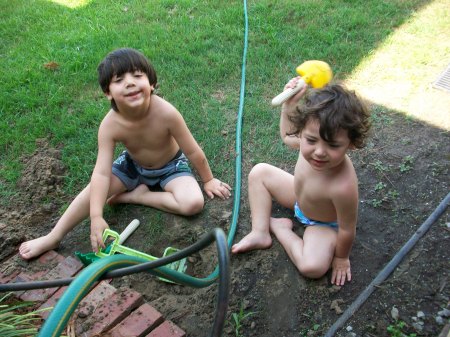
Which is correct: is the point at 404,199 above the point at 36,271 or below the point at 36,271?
below

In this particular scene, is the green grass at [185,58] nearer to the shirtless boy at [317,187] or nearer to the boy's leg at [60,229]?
the boy's leg at [60,229]

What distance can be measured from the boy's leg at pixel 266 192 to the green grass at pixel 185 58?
13.7 inches

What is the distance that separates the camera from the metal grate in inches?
119

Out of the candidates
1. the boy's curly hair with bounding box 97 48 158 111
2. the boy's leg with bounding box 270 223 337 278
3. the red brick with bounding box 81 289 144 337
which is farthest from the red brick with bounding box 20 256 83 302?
the boy's leg with bounding box 270 223 337 278

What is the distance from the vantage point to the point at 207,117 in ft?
9.98

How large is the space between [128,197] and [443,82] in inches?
91.0

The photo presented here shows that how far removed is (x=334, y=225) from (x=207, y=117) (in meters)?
1.32

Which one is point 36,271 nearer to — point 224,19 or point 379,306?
point 379,306

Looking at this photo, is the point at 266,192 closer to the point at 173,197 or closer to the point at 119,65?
the point at 173,197

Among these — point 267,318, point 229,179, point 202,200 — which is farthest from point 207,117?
point 267,318

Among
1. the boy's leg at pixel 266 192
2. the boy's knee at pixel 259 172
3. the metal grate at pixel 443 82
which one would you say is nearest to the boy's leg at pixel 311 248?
the boy's leg at pixel 266 192

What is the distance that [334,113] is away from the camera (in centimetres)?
167

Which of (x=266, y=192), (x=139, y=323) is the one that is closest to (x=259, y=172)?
(x=266, y=192)

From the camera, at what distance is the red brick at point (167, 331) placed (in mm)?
1753
